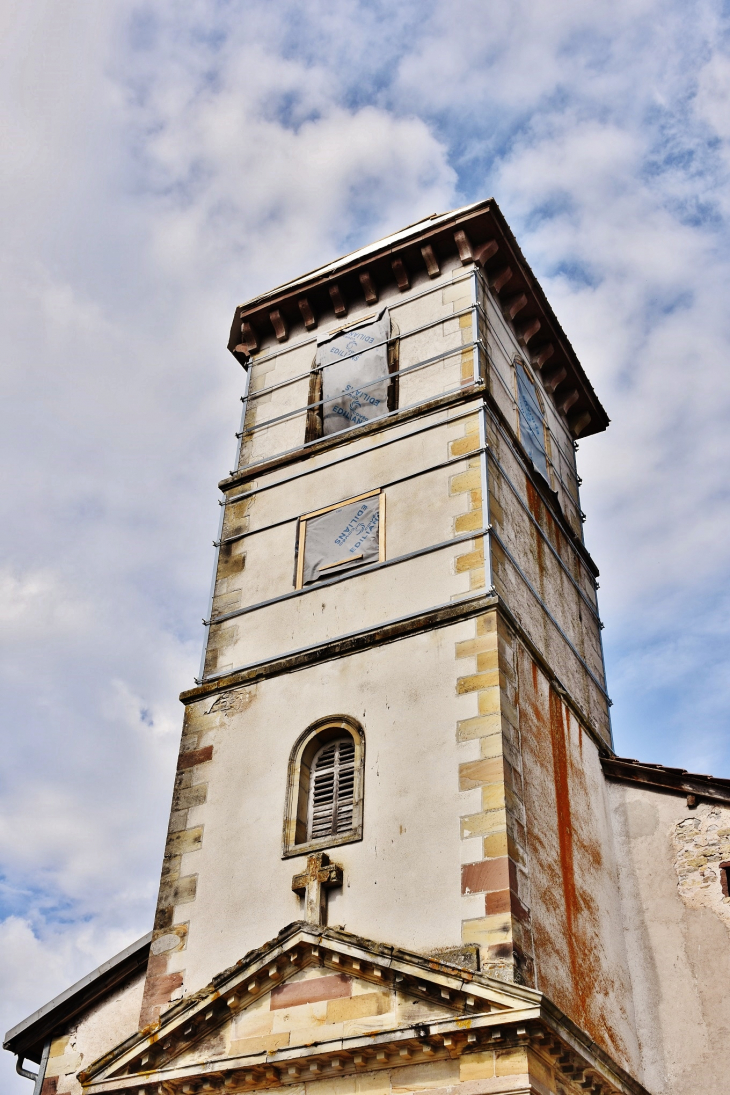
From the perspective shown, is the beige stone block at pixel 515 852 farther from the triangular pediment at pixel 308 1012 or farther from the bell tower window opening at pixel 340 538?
the bell tower window opening at pixel 340 538

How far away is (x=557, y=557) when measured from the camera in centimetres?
1609

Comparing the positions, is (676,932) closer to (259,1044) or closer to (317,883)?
(317,883)

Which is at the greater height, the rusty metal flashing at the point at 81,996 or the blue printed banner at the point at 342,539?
the blue printed banner at the point at 342,539

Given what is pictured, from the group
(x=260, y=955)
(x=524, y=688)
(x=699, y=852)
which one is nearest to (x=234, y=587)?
(x=524, y=688)

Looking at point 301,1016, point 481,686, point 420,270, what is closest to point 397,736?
point 481,686

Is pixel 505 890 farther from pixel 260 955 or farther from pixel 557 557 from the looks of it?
pixel 557 557

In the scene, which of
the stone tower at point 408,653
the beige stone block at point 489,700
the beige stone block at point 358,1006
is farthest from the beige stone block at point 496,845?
the beige stone block at point 358,1006

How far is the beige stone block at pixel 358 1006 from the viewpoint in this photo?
10.2 m

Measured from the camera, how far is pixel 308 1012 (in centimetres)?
1049

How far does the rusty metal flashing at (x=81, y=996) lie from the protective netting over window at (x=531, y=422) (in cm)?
823

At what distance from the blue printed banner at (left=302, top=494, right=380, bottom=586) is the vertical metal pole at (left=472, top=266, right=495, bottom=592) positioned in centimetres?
139

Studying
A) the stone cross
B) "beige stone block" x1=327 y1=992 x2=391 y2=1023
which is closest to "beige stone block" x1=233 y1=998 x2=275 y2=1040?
"beige stone block" x1=327 y1=992 x2=391 y2=1023

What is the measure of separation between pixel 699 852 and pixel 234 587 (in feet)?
21.0

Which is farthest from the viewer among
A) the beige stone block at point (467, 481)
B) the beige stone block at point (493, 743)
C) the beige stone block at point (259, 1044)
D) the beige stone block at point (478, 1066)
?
the beige stone block at point (467, 481)
